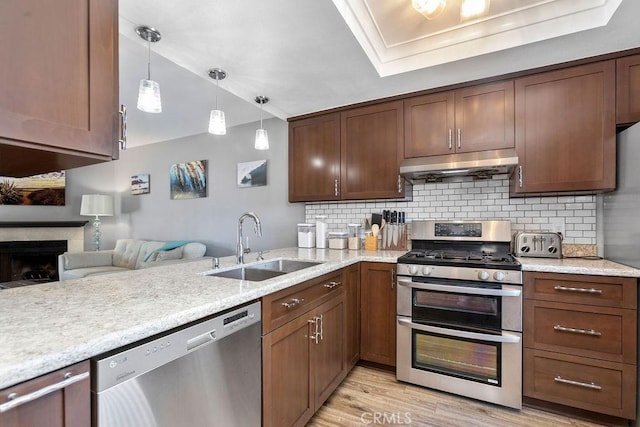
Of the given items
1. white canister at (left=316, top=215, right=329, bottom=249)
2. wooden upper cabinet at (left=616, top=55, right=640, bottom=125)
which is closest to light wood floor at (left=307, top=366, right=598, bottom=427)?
white canister at (left=316, top=215, right=329, bottom=249)

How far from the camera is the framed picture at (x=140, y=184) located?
16.2 ft

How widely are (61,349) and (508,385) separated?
2289mm

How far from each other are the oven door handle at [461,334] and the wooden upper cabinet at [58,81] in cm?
202

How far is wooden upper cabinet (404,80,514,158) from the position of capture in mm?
2273

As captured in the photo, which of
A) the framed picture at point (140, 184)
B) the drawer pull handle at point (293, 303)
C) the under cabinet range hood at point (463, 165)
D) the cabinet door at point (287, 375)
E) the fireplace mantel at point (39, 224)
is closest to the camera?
the cabinet door at point (287, 375)

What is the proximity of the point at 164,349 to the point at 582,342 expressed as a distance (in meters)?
2.22

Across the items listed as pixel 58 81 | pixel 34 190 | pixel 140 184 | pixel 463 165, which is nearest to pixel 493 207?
pixel 463 165

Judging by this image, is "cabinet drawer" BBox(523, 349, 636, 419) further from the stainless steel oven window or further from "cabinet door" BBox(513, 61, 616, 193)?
"cabinet door" BBox(513, 61, 616, 193)

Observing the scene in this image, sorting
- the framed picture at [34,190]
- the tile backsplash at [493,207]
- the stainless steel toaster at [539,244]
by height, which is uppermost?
the framed picture at [34,190]

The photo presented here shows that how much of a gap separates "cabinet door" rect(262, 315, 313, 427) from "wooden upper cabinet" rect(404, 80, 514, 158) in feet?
5.73

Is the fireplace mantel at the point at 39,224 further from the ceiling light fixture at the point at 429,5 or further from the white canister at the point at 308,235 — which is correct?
the ceiling light fixture at the point at 429,5

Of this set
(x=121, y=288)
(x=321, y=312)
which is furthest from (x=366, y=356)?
(x=121, y=288)

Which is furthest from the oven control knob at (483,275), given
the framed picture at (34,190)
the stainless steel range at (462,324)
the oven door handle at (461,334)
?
the framed picture at (34,190)

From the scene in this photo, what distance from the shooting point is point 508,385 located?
191cm
